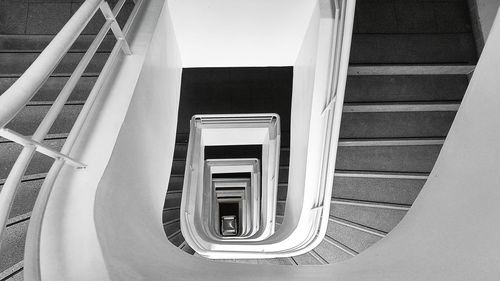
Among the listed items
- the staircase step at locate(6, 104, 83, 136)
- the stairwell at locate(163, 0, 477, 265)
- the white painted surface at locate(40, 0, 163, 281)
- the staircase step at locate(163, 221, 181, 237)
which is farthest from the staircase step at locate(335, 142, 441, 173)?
the staircase step at locate(163, 221, 181, 237)

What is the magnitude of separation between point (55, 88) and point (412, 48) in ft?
8.88

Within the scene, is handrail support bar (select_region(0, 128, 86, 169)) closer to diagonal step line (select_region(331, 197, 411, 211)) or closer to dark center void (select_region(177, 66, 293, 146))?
diagonal step line (select_region(331, 197, 411, 211))

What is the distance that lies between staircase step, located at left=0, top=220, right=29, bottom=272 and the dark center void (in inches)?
159

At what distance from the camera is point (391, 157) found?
318 centimetres

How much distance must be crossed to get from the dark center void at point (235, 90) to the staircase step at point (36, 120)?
3317 mm

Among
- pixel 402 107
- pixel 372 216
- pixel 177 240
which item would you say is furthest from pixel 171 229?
pixel 402 107

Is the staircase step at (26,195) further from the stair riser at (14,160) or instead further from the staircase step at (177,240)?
the staircase step at (177,240)

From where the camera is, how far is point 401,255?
1562 millimetres

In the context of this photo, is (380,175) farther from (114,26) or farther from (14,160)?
(14,160)

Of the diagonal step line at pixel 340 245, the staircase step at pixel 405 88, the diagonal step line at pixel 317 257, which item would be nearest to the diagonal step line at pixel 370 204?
the diagonal step line at pixel 340 245

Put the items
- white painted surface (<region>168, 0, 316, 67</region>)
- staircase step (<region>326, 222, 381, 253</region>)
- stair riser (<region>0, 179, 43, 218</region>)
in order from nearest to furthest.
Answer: stair riser (<region>0, 179, 43, 218</region>)
white painted surface (<region>168, 0, 316, 67</region>)
staircase step (<region>326, 222, 381, 253</region>)

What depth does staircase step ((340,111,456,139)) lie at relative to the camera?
317 centimetres

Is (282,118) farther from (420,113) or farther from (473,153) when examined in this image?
(473,153)

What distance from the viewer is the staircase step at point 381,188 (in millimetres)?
3090
